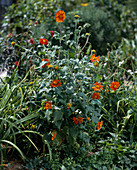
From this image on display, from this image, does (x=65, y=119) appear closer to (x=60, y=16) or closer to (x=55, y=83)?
(x=55, y=83)

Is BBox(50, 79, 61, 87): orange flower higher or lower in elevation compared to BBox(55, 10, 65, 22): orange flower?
lower

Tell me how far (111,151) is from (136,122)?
0.52m

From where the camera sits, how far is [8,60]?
334cm

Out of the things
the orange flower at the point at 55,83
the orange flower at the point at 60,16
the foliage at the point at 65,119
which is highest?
the orange flower at the point at 60,16

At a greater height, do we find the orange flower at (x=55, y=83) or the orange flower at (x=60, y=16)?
the orange flower at (x=60, y=16)

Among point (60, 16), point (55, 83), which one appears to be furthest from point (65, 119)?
point (60, 16)

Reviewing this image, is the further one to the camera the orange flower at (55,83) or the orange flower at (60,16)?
the orange flower at (60,16)

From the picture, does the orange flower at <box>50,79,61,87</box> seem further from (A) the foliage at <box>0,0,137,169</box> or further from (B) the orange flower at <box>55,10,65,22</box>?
(B) the orange flower at <box>55,10,65,22</box>

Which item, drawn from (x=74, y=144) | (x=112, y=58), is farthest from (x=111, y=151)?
(x=112, y=58)

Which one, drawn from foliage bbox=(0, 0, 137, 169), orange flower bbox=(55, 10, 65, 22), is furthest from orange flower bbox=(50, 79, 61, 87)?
orange flower bbox=(55, 10, 65, 22)

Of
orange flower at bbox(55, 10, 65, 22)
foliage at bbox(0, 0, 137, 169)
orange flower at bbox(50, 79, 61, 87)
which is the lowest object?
foliage at bbox(0, 0, 137, 169)

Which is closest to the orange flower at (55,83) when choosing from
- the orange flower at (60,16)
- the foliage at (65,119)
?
the foliage at (65,119)

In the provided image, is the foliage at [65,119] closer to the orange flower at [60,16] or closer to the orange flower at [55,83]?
the orange flower at [55,83]

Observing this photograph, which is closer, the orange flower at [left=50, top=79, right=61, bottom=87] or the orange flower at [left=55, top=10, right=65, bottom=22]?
the orange flower at [left=50, top=79, right=61, bottom=87]
